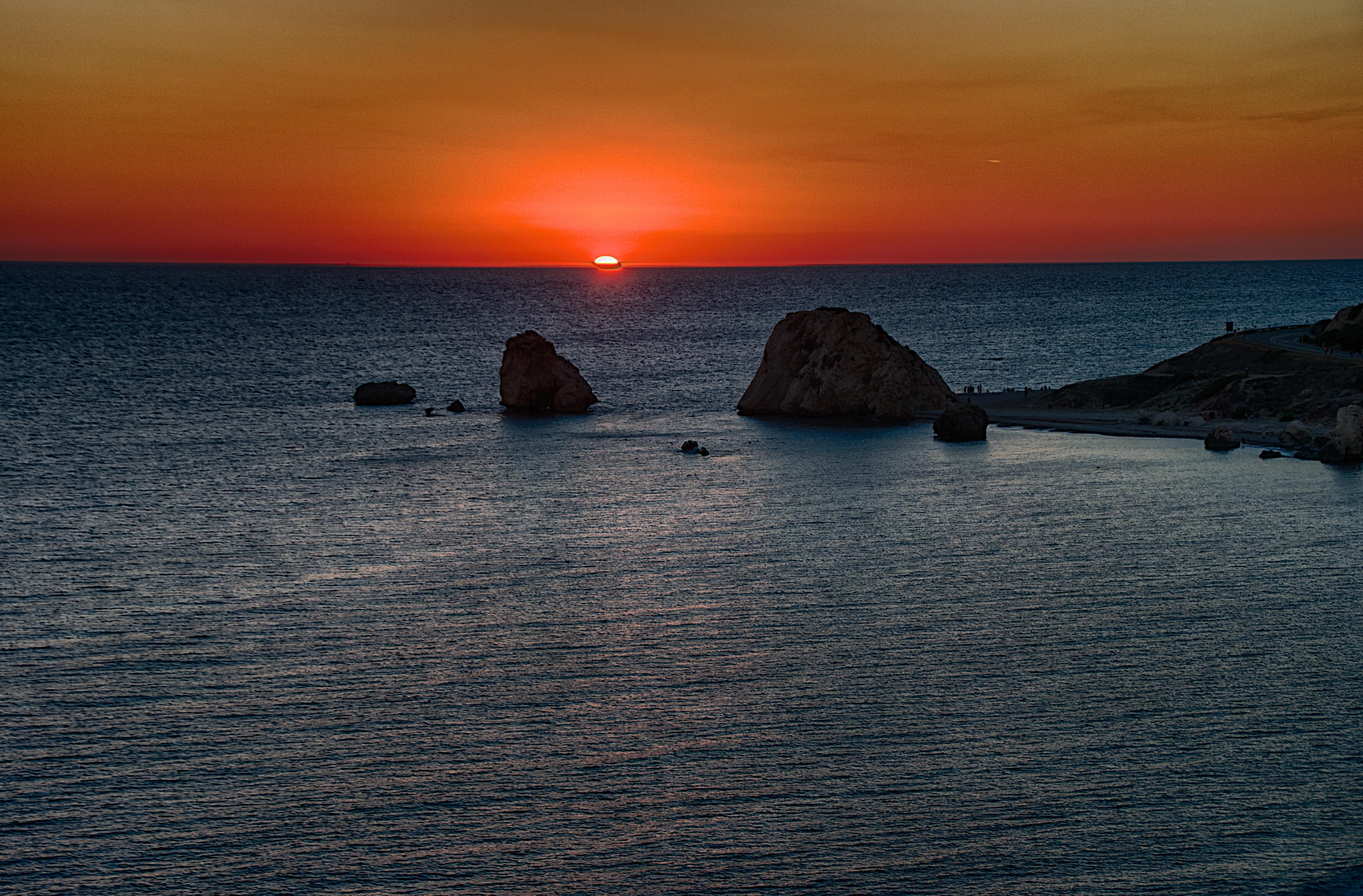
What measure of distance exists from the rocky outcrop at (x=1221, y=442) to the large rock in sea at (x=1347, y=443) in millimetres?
5997

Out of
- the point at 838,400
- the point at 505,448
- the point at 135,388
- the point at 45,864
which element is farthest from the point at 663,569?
the point at 135,388

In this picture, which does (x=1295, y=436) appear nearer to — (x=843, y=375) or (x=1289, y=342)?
(x=843, y=375)

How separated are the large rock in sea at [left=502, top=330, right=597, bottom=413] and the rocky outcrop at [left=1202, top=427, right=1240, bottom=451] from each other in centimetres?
5008

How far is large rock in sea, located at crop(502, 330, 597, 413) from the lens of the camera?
98.1 meters

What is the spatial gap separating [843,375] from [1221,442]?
96.9 feet

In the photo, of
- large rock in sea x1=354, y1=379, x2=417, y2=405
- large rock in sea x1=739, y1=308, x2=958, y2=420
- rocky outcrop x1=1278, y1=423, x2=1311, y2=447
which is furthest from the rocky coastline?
large rock in sea x1=354, y1=379, x2=417, y2=405

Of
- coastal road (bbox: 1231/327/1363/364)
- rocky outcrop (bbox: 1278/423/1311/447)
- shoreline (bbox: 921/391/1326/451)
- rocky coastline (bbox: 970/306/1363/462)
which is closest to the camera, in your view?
rocky outcrop (bbox: 1278/423/1311/447)

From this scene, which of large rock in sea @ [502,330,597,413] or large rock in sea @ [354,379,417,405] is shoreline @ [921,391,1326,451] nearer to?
large rock in sea @ [502,330,597,413]

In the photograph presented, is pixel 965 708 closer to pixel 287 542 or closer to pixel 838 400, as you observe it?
pixel 287 542

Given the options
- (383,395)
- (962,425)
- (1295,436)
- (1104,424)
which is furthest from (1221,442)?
(383,395)

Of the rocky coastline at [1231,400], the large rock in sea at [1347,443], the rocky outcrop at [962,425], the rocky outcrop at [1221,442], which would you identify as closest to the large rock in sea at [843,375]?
the rocky coastline at [1231,400]

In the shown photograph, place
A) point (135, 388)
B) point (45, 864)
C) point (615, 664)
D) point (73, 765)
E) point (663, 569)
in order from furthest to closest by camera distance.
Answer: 1. point (135, 388)
2. point (663, 569)
3. point (615, 664)
4. point (73, 765)
5. point (45, 864)

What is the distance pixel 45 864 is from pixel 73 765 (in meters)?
4.69

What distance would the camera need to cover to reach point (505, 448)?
77.9m
